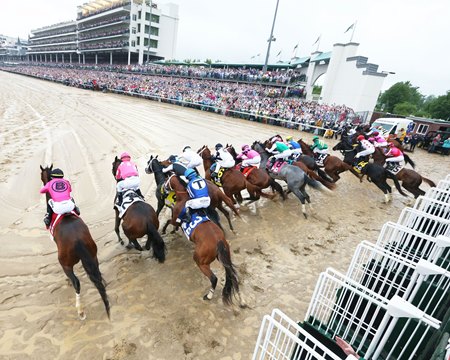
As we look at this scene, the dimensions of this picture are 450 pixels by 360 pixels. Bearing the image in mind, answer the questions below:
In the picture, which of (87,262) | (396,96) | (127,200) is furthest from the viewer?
(396,96)

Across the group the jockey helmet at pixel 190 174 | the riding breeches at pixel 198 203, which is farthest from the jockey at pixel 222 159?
the riding breeches at pixel 198 203

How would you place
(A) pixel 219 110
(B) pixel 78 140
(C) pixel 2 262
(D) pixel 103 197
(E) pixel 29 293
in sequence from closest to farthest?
(E) pixel 29 293, (C) pixel 2 262, (D) pixel 103 197, (B) pixel 78 140, (A) pixel 219 110

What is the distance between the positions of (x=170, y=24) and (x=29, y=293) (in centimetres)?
6577

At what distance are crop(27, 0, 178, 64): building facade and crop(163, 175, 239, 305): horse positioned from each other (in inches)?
1927

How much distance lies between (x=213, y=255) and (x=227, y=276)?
35 centimetres

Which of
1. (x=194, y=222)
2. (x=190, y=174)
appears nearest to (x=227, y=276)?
(x=194, y=222)

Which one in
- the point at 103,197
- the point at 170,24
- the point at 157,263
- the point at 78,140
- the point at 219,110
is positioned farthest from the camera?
the point at 170,24

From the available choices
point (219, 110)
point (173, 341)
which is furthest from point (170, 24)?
point (173, 341)

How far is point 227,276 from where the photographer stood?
3541mm

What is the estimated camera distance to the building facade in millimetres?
54125

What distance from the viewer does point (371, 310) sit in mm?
2787

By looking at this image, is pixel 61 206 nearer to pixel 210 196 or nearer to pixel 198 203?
pixel 198 203

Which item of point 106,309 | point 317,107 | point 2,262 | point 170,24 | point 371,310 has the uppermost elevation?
point 170,24

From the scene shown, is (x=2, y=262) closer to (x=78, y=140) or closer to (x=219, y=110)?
(x=78, y=140)
